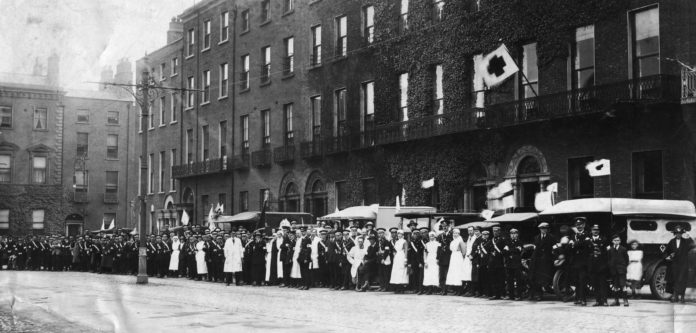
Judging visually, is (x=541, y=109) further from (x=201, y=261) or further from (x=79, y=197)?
(x=79, y=197)

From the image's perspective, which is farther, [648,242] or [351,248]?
[351,248]

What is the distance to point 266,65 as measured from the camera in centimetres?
4753

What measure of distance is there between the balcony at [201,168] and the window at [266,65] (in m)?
5.93

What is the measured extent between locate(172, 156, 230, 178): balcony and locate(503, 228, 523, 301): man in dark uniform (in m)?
30.9

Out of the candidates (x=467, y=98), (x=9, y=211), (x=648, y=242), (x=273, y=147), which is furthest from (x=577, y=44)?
(x=9, y=211)

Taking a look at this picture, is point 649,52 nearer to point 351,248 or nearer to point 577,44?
point 577,44

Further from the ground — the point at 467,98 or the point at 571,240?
the point at 467,98

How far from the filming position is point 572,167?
2803 cm

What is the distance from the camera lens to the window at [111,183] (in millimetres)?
71250

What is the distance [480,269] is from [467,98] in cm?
1225

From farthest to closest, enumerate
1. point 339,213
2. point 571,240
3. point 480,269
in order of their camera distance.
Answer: point 339,213
point 480,269
point 571,240

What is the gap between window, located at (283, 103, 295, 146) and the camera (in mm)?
44672

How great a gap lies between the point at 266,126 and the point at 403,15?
525 inches

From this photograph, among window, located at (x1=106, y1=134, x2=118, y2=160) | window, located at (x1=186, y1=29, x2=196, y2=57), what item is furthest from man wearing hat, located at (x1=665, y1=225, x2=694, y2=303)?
window, located at (x1=106, y1=134, x2=118, y2=160)
